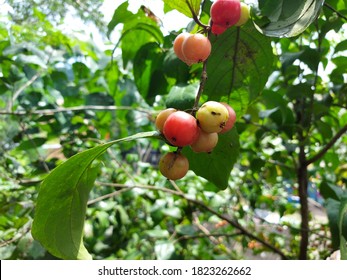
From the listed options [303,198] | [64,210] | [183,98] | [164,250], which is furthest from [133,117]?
[64,210]

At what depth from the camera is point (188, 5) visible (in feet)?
1.59

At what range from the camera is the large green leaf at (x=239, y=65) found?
0.57 metres

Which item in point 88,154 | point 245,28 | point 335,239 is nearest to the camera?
point 88,154

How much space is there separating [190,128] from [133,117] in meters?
1.00

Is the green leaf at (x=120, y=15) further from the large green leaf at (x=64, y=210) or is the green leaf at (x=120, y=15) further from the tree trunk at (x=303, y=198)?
the tree trunk at (x=303, y=198)

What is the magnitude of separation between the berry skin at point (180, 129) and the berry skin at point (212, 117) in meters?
0.01

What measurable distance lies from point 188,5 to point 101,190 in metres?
1.16

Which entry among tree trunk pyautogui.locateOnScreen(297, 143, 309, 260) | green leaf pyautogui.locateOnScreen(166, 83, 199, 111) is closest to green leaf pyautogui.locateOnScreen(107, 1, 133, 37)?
green leaf pyautogui.locateOnScreen(166, 83, 199, 111)

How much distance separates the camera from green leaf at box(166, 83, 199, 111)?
562 millimetres

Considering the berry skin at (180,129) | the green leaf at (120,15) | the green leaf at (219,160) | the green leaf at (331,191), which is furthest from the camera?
the green leaf at (331,191)

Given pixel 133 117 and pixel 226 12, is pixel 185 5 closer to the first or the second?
pixel 226 12

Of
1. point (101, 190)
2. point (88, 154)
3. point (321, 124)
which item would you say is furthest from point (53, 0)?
point (88, 154)

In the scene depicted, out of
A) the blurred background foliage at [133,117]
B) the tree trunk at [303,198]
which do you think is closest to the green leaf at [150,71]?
the blurred background foliage at [133,117]

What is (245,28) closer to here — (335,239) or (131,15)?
(131,15)
